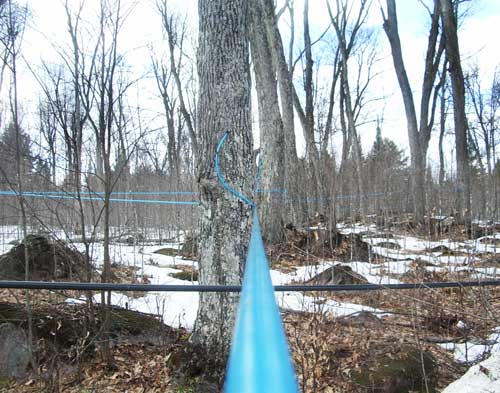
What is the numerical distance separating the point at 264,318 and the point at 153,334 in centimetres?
294

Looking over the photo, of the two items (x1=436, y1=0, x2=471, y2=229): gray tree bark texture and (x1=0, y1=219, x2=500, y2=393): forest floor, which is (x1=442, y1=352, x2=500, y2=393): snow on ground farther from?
(x1=436, y1=0, x2=471, y2=229): gray tree bark texture

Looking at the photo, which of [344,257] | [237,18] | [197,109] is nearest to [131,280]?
[197,109]

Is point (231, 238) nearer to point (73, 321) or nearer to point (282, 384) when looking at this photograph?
point (73, 321)

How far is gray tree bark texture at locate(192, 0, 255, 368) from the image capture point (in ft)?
8.93

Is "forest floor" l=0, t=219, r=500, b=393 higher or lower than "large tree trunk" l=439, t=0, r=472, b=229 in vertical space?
lower

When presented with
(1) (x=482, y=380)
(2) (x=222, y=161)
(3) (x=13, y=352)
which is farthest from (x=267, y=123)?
(1) (x=482, y=380)

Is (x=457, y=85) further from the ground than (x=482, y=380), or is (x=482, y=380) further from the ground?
(x=457, y=85)

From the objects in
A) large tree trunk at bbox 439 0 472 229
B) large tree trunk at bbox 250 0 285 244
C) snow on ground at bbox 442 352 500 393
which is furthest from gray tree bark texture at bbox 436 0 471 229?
snow on ground at bbox 442 352 500 393

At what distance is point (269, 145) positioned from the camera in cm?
812

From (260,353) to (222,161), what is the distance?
2.08 meters

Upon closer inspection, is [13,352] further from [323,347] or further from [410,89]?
[410,89]

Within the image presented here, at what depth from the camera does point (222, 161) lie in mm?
2717

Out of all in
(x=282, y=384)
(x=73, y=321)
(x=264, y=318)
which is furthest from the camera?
(x=73, y=321)

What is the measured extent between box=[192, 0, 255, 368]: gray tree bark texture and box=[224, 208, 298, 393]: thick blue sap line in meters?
1.81
